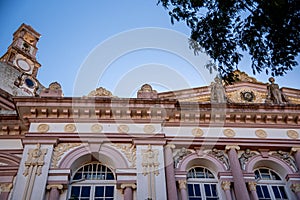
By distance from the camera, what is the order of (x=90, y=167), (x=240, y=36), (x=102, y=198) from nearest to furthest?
(x=240, y=36)
(x=102, y=198)
(x=90, y=167)

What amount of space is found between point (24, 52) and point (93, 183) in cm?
3789

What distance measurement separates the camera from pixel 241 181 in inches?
598

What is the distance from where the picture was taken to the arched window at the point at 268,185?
15.6 meters

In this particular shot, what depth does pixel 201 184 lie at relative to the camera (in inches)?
617

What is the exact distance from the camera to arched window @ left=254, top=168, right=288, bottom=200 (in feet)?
51.2

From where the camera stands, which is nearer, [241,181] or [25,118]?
[241,181]

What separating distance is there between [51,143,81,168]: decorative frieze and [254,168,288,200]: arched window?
24.2 feet

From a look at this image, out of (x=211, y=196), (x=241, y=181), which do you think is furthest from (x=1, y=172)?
(x=241, y=181)

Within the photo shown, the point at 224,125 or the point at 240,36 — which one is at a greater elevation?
the point at 224,125

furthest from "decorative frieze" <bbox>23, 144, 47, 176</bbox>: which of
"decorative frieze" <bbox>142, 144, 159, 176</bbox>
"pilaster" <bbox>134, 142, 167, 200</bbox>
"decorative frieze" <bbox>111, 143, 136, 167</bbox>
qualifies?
Result: "decorative frieze" <bbox>142, 144, 159, 176</bbox>

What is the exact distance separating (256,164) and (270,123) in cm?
211

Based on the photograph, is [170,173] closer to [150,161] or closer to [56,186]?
[150,161]

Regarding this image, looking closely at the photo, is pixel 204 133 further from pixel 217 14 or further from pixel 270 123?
pixel 217 14

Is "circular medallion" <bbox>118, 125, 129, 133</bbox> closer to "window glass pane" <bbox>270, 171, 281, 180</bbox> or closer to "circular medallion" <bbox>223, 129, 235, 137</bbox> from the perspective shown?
"circular medallion" <bbox>223, 129, 235, 137</bbox>
